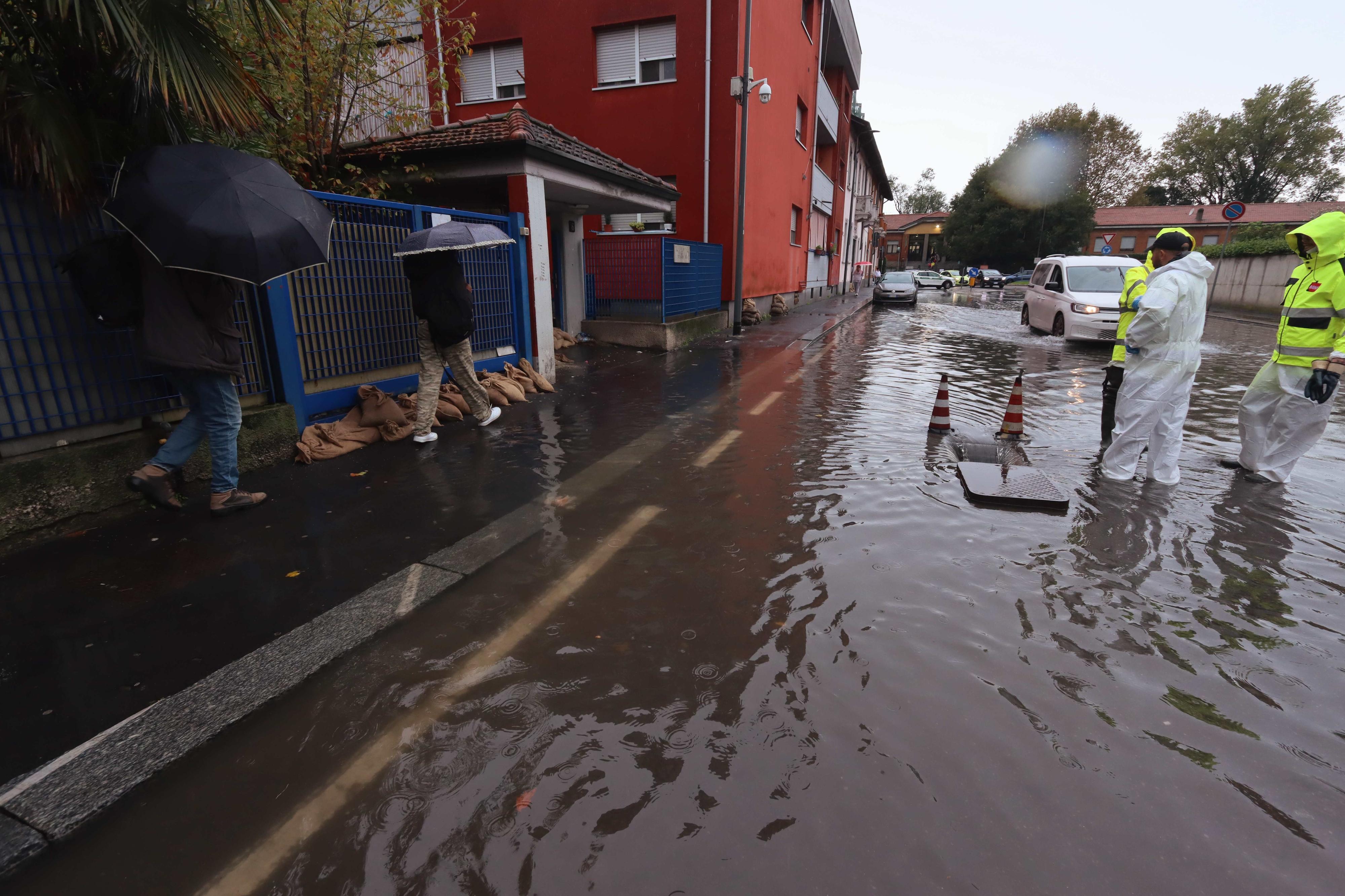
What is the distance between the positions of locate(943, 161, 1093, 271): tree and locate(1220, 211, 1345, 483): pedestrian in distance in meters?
56.3

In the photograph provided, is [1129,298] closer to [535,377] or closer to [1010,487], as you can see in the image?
[1010,487]

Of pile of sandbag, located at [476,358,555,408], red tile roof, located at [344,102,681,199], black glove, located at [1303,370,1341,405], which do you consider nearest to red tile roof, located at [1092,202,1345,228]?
red tile roof, located at [344,102,681,199]

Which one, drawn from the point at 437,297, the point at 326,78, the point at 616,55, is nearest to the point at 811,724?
the point at 437,297

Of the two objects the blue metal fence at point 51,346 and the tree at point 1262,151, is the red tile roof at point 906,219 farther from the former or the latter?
the blue metal fence at point 51,346

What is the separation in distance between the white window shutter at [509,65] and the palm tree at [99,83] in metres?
13.8

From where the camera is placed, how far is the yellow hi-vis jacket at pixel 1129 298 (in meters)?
5.50

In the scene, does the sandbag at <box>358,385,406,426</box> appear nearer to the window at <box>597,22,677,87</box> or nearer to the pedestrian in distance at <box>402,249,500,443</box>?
the pedestrian in distance at <box>402,249,500,443</box>

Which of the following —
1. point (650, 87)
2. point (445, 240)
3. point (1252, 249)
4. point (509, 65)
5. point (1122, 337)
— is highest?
point (509, 65)

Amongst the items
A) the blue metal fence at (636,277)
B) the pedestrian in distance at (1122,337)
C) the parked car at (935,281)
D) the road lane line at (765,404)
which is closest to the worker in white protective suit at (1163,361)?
the pedestrian in distance at (1122,337)

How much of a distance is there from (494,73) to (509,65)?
469mm

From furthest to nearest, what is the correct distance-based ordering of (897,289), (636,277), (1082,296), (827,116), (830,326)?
(827,116), (897,289), (830,326), (1082,296), (636,277)

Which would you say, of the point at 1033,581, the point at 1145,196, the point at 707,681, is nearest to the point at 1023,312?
the point at 1033,581

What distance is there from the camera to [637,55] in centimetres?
1559

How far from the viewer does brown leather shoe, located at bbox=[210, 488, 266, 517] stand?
4285 millimetres
